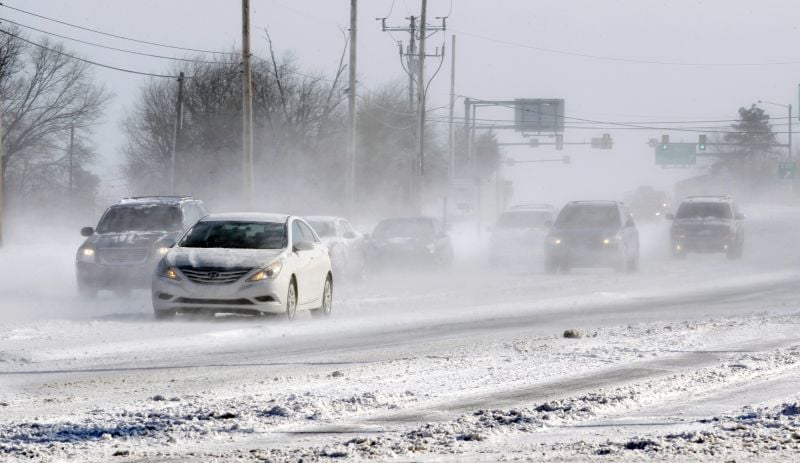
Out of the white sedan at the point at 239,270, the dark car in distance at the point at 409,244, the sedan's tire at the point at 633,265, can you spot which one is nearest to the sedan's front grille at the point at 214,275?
the white sedan at the point at 239,270

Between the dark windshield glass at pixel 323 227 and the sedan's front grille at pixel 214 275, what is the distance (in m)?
10.1

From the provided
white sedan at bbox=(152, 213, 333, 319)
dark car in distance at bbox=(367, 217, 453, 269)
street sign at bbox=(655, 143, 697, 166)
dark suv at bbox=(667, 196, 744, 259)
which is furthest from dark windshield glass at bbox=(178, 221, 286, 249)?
street sign at bbox=(655, 143, 697, 166)

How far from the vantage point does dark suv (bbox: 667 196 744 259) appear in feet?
129

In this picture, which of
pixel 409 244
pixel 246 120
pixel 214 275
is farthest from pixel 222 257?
pixel 246 120

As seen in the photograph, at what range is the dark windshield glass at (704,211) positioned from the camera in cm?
4012

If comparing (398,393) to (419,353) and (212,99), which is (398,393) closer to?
(419,353)

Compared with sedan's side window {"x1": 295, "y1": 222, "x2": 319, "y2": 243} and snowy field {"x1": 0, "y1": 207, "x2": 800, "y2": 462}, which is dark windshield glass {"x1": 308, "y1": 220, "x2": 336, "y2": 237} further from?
sedan's side window {"x1": 295, "y1": 222, "x2": 319, "y2": 243}

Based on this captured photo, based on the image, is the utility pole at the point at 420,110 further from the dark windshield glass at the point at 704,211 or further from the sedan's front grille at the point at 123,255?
the sedan's front grille at the point at 123,255

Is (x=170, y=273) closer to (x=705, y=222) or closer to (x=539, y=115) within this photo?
(x=705, y=222)

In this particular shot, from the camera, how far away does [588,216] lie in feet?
106

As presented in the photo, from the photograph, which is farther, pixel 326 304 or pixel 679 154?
pixel 679 154

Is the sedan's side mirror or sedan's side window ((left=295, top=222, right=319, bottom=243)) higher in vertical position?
sedan's side window ((left=295, top=222, right=319, bottom=243))

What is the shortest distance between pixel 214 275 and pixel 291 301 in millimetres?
→ 1101

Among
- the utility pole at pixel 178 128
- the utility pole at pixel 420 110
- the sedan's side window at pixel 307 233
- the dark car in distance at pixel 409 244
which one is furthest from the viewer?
the utility pole at pixel 178 128
